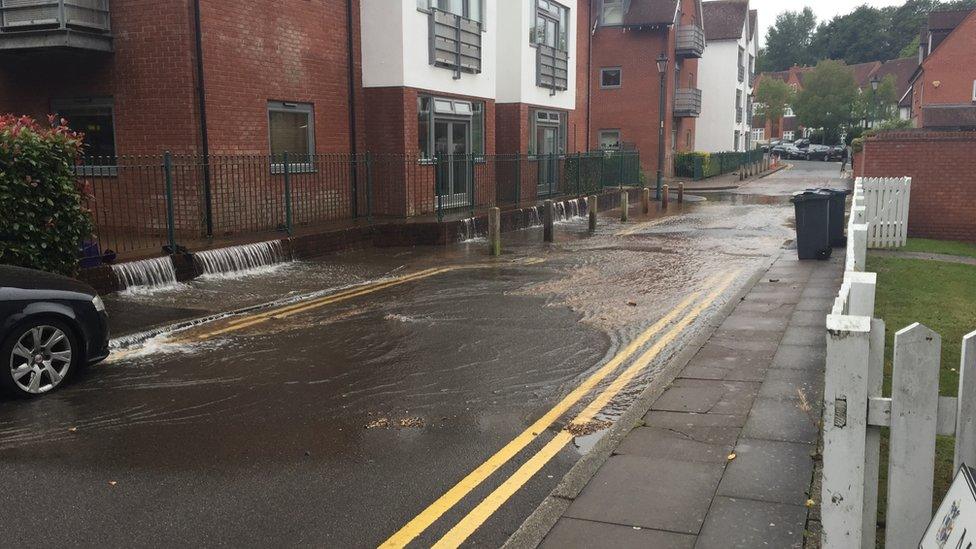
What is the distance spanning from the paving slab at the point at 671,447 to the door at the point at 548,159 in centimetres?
1971

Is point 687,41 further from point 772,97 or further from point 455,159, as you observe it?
point 772,97

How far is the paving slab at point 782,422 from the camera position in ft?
17.7

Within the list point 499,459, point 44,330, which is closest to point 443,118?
point 44,330

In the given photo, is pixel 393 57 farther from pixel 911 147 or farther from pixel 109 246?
pixel 911 147

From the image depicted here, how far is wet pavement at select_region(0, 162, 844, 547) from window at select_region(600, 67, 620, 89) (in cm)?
3405

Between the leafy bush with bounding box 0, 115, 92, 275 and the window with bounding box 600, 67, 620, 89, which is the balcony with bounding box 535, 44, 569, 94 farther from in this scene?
the leafy bush with bounding box 0, 115, 92, 275

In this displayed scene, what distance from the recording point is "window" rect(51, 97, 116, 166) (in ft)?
51.1

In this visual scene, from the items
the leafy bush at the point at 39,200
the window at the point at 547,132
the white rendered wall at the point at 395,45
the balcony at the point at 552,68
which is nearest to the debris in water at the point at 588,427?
the leafy bush at the point at 39,200

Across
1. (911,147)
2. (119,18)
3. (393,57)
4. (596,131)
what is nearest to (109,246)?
(119,18)

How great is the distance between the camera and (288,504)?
4.68 m

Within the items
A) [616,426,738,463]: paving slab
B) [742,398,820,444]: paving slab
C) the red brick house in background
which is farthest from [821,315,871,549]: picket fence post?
the red brick house in background

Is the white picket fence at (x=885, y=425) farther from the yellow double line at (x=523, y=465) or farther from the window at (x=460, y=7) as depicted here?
the window at (x=460, y=7)

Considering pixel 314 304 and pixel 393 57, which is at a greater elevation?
pixel 393 57

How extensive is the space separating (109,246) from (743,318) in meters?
9.88
